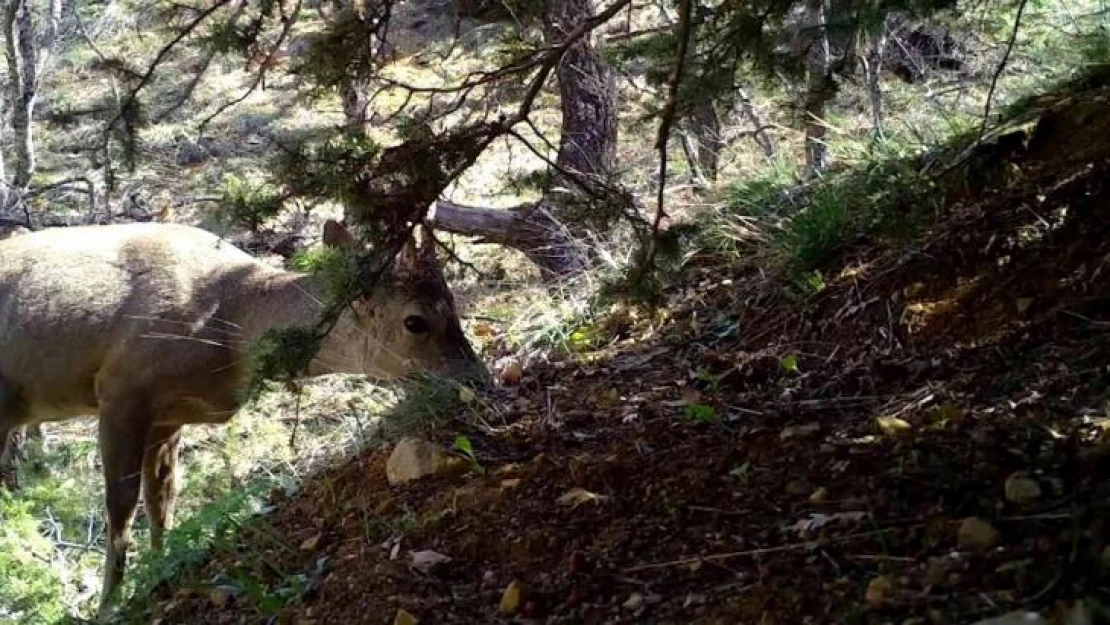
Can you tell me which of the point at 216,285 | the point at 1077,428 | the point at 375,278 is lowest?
the point at 216,285

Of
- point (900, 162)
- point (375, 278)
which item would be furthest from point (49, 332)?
point (900, 162)

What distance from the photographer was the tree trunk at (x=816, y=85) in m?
4.38

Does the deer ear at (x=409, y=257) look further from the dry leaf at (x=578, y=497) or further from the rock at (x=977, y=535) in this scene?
the rock at (x=977, y=535)

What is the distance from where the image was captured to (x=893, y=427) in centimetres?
346

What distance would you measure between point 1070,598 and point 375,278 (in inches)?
79.1

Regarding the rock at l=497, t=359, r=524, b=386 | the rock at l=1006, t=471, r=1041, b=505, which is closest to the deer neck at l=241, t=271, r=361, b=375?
the rock at l=497, t=359, r=524, b=386

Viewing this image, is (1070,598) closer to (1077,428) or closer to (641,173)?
(1077,428)

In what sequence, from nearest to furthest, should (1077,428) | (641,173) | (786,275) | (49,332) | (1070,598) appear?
(1070,598), (1077,428), (786,275), (49,332), (641,173)

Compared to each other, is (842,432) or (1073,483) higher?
(1073,483)

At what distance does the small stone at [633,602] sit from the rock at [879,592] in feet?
1.95

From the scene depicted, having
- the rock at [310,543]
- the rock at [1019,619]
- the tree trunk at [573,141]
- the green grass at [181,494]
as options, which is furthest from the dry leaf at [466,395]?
the rock at [1019,619]

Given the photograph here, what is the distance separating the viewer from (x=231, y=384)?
20.7ft

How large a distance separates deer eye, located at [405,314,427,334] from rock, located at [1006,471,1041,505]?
11.5 feet

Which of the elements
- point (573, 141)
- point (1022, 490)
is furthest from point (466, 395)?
point (573, 141)
